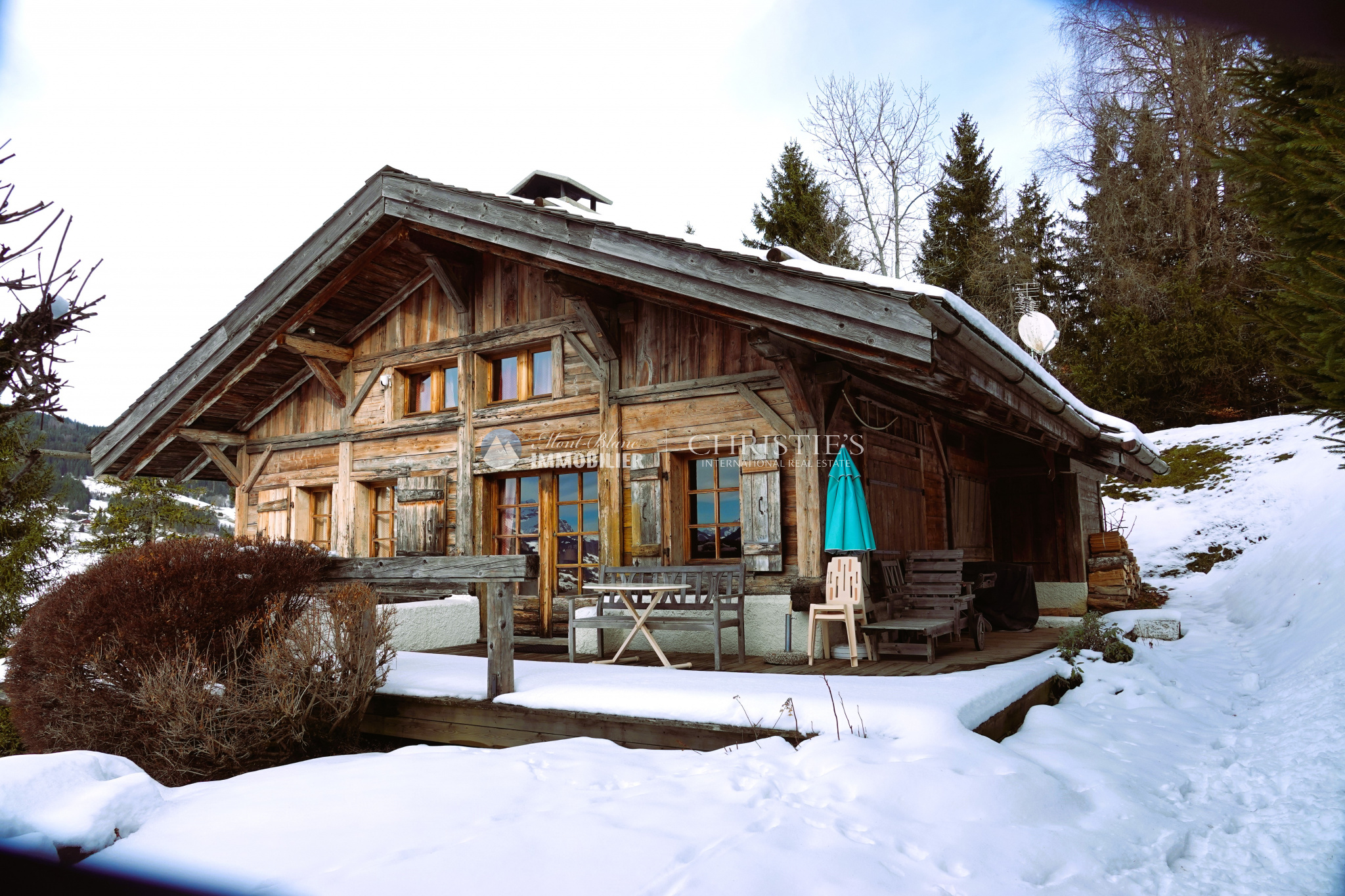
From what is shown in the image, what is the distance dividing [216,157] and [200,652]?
→ 3316 millimetres

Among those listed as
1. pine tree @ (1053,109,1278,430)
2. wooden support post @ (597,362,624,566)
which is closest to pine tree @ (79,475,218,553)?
wooden support post @ (597,362,624,566)

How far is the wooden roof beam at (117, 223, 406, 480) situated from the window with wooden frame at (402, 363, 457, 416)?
1287mm

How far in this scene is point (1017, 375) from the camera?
671 centimetres

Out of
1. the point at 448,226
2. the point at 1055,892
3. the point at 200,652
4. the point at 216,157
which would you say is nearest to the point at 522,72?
the point at 216,157

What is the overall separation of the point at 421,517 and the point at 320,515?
207 centimetres

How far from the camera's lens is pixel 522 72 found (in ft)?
7.20

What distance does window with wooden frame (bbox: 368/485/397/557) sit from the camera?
1006cm

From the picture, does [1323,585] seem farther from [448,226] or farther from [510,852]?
[448,226]

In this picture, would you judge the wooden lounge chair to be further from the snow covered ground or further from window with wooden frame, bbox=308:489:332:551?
window with wooden frame, bbox=308:489:332:551

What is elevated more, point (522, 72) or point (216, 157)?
point (216, 157)

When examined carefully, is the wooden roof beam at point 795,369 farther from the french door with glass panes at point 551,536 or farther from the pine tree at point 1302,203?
the pine tree at point 1302,203

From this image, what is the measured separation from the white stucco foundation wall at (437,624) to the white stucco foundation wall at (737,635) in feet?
5.39

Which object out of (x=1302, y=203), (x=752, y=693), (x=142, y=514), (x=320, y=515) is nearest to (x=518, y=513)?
(x=320, y=515)

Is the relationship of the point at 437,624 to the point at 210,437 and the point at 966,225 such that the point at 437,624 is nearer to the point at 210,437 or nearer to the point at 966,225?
the point at 210,437
